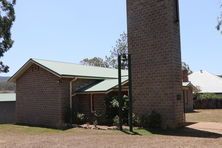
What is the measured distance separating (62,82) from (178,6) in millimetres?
9881

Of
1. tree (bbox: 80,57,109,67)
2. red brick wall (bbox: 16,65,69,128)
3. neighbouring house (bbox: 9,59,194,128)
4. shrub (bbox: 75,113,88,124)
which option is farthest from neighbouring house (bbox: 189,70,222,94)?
red brick wall (bbox: 16,65,69,128)

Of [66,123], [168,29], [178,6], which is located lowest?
[66,123]

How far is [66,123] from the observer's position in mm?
25000

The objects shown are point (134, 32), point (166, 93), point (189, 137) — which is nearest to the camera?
point (189, 137)

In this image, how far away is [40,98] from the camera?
26891 mm

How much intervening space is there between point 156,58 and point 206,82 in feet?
108

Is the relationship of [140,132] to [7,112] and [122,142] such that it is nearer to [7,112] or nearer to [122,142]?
[122,142]

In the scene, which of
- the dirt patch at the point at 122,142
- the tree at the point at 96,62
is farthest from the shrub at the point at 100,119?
the tree at the point at 96,62

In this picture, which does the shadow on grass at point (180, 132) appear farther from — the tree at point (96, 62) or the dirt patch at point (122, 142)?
the tree at point (96, 62)

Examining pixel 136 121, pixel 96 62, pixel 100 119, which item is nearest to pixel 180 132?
pixel 136 121

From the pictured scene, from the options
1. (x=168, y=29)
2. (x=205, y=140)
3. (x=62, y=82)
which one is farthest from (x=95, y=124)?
(x=205, y=140)

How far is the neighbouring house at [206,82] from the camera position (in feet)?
162

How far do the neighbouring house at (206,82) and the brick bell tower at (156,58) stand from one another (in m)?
27.6

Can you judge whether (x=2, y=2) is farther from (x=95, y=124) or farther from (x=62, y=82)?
(x=95, y=124)
